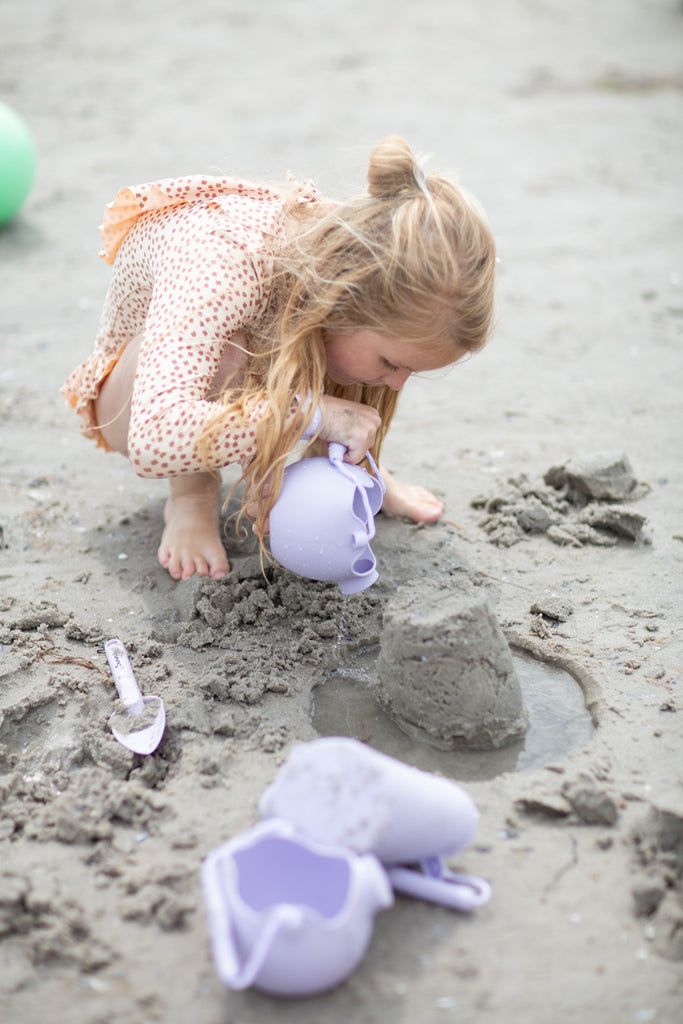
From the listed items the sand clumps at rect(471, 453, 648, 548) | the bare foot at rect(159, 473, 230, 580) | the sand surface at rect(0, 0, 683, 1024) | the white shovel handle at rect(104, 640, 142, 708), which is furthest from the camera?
the sand clumps at rect(471, 453, 648, 548)

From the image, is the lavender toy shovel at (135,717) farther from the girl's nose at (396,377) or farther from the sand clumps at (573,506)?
the sand clumps at (573,506)

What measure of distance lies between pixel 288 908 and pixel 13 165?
4.76 m

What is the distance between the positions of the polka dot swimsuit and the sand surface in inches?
8.9

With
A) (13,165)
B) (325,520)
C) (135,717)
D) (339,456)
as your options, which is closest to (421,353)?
(339,456)

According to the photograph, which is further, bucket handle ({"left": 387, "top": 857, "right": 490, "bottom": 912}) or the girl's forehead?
the girl's forehead

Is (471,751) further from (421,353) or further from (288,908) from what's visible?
(421,353)

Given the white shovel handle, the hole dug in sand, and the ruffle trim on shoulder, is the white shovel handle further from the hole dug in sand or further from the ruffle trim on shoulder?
the ruffle trim on shoulder

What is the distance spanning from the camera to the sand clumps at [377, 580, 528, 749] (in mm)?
1842

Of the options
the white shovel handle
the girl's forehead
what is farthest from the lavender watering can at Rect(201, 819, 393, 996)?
the girl's forehead

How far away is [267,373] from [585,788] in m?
1.19

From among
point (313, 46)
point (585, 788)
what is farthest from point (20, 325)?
point (313, 46)

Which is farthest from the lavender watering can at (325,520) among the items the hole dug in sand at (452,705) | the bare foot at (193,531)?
the bare foot at (193,531)

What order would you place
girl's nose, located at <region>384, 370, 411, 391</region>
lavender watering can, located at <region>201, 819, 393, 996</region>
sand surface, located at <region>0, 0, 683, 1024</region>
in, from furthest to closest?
1. girl's nose, located at <region>384, 370, 411, 391</region>
2. sand surface, located at <region>0, 0, 683, 1024</region>
3. lavender watering can, located at <region>201, 819, 393, 996</region>

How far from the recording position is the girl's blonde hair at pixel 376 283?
6.55ft
